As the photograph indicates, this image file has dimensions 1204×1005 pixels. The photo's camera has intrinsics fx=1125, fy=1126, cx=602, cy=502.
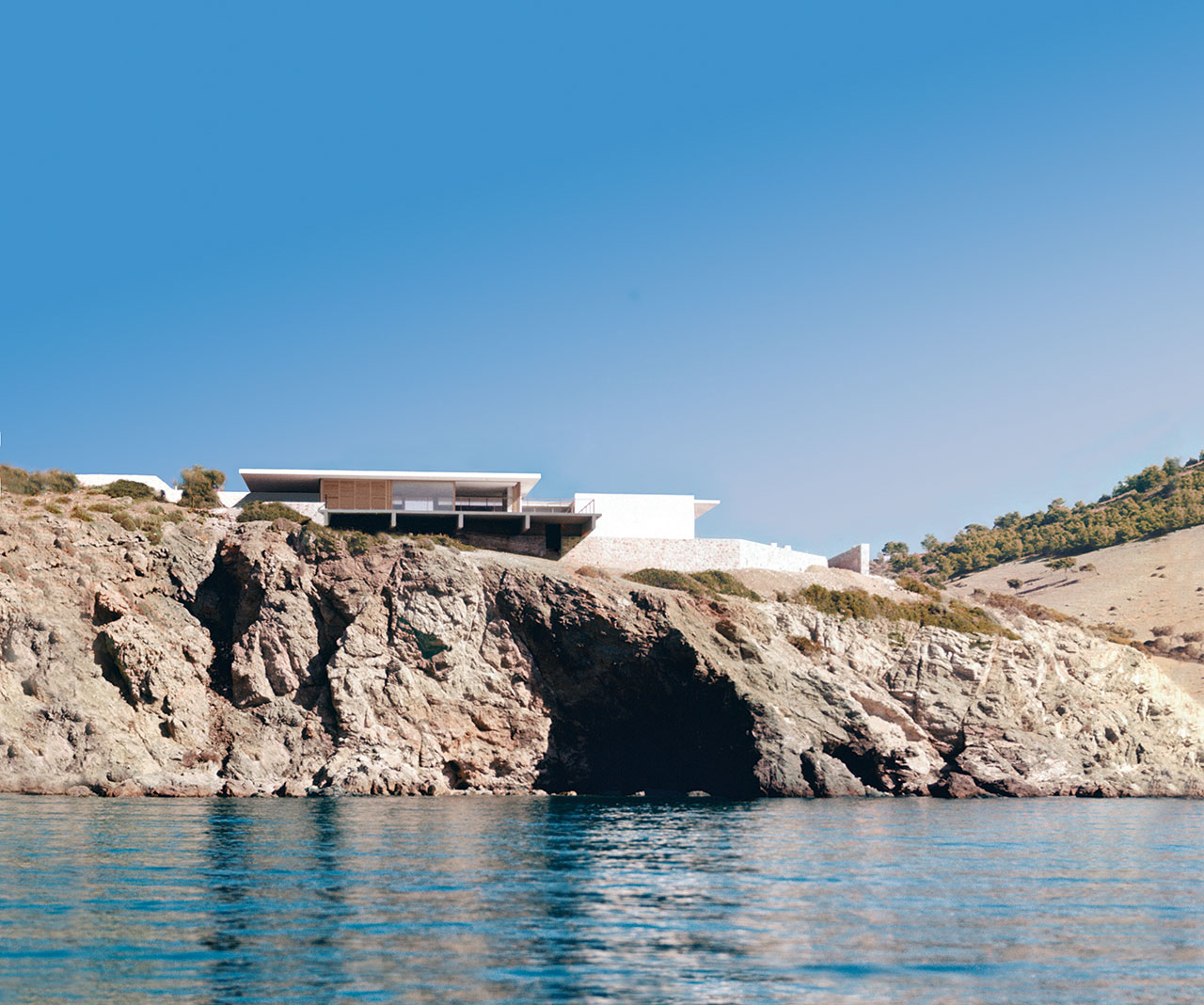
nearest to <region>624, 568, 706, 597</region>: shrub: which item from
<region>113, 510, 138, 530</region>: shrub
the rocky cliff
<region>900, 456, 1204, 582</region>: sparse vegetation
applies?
the rocky cliff

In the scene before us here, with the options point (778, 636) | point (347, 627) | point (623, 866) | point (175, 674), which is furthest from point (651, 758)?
point (623, 866)

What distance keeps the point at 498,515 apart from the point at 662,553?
10.5 meters

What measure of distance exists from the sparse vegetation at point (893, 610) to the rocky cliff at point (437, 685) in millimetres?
3924

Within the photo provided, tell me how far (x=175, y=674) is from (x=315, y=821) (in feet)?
59.8

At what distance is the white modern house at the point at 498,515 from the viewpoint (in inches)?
2638

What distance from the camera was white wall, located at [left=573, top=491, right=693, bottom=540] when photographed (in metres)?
71.5

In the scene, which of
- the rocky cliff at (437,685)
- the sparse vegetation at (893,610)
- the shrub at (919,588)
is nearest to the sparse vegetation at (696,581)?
the sparse vegetation at (893,610)

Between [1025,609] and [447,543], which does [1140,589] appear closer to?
[1025,609]

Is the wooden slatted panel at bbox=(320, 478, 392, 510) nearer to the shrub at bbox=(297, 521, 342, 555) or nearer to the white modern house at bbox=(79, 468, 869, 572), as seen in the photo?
the white modern house at bbox=(79, 468, 869, 572)

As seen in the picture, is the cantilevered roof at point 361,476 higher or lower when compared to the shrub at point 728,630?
higher

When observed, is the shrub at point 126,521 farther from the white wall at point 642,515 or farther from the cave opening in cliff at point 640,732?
the white wall at point 642,515

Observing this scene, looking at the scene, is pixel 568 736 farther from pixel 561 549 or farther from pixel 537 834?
pixel 537 834

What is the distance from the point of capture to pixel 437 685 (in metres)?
51.0

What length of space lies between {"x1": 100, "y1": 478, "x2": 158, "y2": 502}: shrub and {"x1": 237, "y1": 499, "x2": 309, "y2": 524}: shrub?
7.02m
